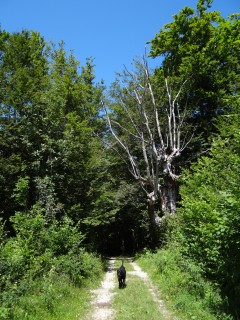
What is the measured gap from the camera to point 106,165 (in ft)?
76.3

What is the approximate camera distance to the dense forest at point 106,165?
9.30 m

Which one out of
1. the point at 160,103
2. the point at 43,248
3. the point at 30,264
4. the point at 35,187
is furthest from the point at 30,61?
the point at 30,264

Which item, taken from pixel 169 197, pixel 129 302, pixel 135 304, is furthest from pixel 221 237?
pixel 169 197

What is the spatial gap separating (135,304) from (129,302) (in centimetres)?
40

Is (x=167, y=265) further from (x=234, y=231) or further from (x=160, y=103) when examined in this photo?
(x=160, y=103)

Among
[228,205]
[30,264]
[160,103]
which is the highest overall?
[160,103]

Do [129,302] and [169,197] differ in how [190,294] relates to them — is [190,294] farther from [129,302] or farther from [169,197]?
[169,197]

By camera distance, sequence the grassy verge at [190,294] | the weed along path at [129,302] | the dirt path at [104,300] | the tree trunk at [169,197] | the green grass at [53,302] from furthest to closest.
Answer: the tree trunk at [169,197] < the dirt path at [104,300] < the weed along path at [129,302] < the green grass at [53,302] < the grassy verge at [190,294]

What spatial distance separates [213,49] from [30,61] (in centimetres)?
1502

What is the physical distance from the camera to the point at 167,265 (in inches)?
596

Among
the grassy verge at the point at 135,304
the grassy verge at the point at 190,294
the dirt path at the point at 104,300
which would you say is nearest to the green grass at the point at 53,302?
the dirt path at the point at 104,300

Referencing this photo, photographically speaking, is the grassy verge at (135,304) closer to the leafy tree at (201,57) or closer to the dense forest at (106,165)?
the dense forest at (106,165)

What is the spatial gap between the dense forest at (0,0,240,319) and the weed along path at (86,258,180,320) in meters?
1.51

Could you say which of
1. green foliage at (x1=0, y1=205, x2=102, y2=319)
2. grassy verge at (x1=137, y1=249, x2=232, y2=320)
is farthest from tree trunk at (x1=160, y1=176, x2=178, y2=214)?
grassy verge at (x1=137, y1=249, x2=232, y2=320)
